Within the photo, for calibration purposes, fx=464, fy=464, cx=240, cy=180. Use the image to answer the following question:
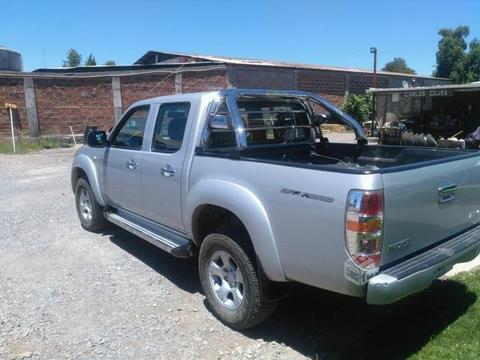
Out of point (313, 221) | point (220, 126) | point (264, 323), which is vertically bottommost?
point (264, 323)

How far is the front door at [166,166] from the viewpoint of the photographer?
4273 millimetres

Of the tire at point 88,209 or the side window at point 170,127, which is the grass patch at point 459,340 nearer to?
the side window at point 170,127

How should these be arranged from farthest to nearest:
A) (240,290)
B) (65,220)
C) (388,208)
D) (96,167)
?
(65,220), (96,167), (240,290), (388,208)

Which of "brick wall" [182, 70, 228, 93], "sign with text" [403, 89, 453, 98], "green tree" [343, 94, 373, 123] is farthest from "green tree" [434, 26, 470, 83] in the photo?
"sign with text" [403, 89, 453, 98]

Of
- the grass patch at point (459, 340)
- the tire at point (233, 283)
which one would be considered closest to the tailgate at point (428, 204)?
the grass patch at point (459, 340)

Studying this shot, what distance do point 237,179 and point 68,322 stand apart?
6.42 feet

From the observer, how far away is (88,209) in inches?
258

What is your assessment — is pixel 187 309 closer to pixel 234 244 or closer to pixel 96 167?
pixel 234 244

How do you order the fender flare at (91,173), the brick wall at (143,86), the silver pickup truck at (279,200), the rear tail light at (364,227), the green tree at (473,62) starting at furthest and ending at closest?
the green tree at (473,62), the brick wall at (143,86), the fender flare at (91,173), the silver pickup truck at (279,200), the rear tail light at (364,227)

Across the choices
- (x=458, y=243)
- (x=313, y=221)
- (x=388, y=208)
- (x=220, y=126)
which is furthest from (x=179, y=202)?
(x=458, y=243)

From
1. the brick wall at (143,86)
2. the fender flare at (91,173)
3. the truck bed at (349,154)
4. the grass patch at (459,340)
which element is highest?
the brick wall at (143,86)

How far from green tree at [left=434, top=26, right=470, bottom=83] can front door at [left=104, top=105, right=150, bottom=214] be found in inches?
2215

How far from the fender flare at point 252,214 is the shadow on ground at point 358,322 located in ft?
2.36

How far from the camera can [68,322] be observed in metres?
3.99
